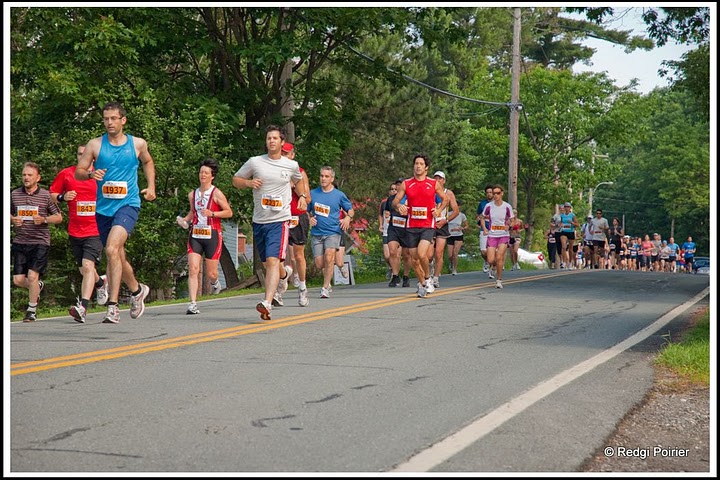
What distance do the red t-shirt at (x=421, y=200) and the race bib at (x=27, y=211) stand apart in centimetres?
538

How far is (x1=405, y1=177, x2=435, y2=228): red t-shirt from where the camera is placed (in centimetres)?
1544

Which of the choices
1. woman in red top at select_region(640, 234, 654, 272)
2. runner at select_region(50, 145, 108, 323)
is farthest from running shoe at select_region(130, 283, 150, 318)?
woman in red top at select_region(640, 234, 654, 272)

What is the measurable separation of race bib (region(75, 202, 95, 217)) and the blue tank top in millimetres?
698

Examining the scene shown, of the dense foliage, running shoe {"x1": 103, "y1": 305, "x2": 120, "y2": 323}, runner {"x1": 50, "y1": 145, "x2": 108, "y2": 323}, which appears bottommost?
running shoe {"x1": 103, "y1": 305, "x2": 120, "y2": 323}

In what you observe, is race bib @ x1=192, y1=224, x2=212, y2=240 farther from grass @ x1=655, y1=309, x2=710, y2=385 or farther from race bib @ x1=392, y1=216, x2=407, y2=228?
grass @ x1=655, y1=309, x2=710, y2=385

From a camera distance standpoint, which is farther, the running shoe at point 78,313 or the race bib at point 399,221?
the race bib at point 399,221

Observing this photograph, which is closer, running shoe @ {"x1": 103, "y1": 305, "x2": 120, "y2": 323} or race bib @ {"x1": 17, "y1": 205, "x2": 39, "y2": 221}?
running shoe @ {"x1": 103, "y1": 305, "x2": 120, "y2": 323}

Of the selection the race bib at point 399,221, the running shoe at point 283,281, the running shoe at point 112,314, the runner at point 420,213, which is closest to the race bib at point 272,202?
the running shoe at point 112,314

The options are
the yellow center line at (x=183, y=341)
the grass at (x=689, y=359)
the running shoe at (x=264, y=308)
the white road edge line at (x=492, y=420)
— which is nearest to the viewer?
the white road edge line at (x=492, y=420)

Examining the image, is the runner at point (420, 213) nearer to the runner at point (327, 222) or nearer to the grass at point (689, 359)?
the runner at point (327, 222)

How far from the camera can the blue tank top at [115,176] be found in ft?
36.1

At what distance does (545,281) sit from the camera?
2177 centimetres

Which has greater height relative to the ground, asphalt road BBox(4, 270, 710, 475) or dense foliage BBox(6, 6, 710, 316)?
dense foliage BBox(6, 6, 710, 316)

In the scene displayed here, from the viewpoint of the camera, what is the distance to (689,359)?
9.32 m
